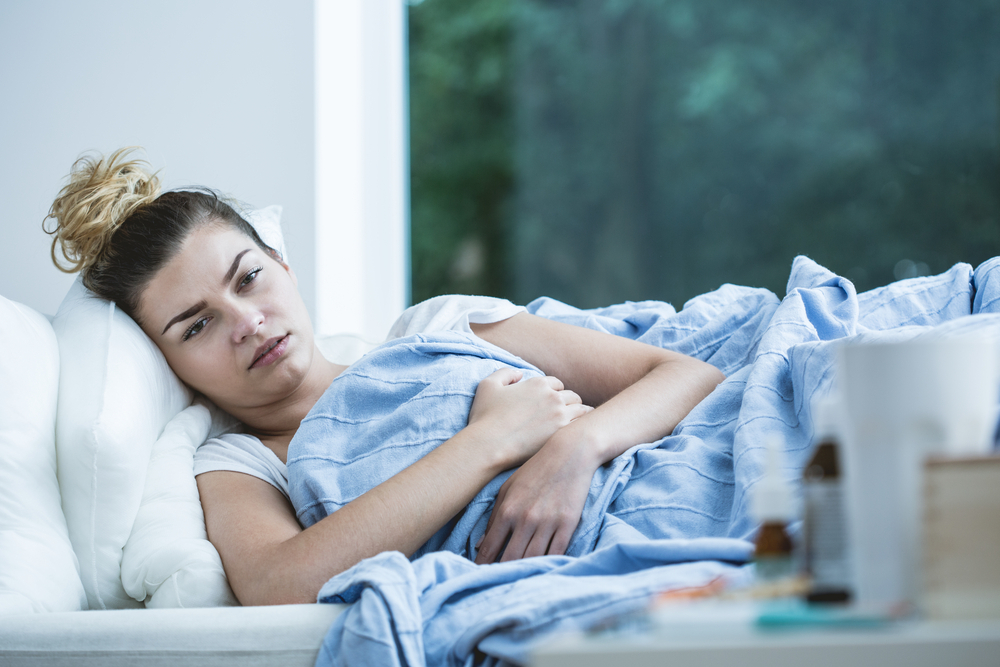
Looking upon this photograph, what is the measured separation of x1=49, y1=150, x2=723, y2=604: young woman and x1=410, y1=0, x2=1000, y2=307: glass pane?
1.26 m

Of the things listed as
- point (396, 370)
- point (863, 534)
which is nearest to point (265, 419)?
point (396, 370)

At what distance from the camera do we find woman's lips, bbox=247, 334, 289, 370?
4.17ft

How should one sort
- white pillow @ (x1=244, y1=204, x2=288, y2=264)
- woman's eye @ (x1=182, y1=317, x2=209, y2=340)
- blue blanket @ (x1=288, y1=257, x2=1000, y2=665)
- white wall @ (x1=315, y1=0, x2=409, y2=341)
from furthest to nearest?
white wall @ (x1=315, y1=0, x2=409, y2=341) → white pillow @ (x1=244, y1=204, x2=288, y2=264) → woman's eye @ (x1=182, y1=317, x2=209, y2=340) → blue blanket @ (x1=288, y1=257, x2=1000, y2=665)

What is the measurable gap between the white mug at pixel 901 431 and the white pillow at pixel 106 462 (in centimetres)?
77

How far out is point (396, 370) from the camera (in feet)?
3.91

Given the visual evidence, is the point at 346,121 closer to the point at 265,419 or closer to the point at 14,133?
the point at 14,133

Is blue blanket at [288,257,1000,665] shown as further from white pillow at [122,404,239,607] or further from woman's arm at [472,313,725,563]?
white pillow at [122,404,239,607]

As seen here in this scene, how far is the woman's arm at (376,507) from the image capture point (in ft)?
3.01

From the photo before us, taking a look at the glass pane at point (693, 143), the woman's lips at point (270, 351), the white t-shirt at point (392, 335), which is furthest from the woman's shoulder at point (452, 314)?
the glass pane at point (693, 143)

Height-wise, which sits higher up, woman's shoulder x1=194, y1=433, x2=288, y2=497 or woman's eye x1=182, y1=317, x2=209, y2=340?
woman's eye x1=182, y1=317, x2=209, y2=340

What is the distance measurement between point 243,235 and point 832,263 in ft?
5.97

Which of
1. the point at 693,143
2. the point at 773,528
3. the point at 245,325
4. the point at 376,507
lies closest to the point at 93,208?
the point at 245,325

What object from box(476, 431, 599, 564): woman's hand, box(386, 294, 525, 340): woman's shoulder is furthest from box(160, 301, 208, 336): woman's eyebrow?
box(476, 431, 599, 564): woman's hand

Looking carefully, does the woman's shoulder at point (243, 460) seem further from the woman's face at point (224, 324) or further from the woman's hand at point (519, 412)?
the woman's hand at point (519, 412)
